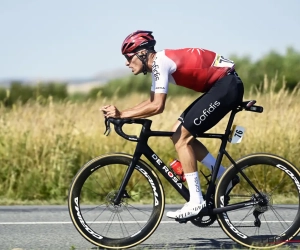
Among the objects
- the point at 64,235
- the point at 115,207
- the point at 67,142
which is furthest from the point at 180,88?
the point at 115,207

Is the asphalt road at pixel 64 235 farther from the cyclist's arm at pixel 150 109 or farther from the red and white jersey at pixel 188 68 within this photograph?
the red and white jersey at pixel 188 68

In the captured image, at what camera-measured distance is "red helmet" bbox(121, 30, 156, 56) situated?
23.8 feet

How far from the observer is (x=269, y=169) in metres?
7.82

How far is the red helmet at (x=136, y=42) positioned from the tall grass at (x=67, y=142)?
5126 mm

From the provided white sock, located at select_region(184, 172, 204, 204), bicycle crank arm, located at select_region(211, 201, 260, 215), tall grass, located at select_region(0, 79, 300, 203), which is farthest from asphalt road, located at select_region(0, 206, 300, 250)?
tall grass, located at select_region(0, 79, 300, 203)

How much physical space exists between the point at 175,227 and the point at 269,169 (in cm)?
166

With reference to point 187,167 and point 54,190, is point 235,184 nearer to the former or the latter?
point 187,167

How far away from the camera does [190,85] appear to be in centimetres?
741

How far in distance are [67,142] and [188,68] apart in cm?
625

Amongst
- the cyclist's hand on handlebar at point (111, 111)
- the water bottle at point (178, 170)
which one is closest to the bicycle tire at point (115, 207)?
the water bottle at point (178, 170)

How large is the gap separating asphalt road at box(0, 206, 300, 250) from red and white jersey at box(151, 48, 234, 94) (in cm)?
152

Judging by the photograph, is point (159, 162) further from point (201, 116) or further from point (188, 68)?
point (188, 68)

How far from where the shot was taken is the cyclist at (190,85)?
7.26m

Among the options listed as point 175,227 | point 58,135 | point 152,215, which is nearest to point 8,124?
point 58,135
